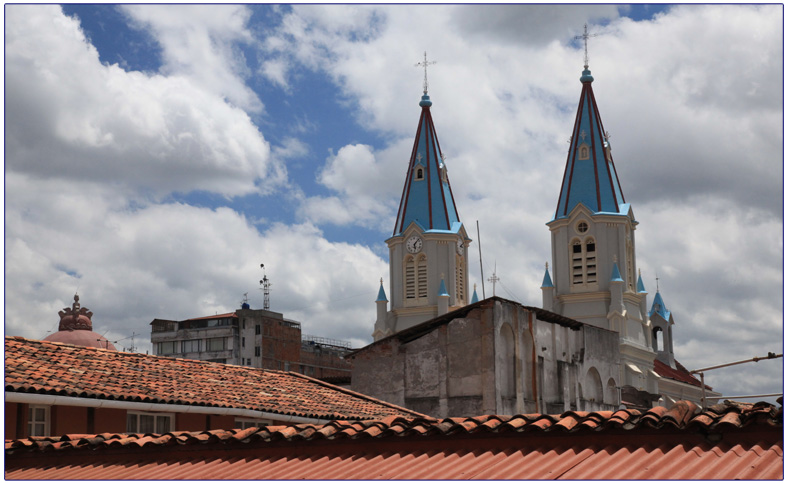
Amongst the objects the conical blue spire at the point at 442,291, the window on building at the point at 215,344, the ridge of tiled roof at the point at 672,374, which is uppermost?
the conical blue spire at the point at 442,291

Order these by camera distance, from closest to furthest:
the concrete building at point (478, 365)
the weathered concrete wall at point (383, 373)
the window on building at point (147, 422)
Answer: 1. the window on building at point (147, 422)
2. the concrete building at point (478, 365)
3. the weathered concrete wall at point (383, 373)

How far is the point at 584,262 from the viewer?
207 ft

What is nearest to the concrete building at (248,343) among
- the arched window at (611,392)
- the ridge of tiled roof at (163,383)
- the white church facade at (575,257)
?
the white church facade at (575,257)

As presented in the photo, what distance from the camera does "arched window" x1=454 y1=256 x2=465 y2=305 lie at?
67.1 meters

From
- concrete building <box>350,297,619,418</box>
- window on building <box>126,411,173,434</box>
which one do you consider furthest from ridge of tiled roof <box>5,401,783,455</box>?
concrete building <box>350,297,619,418</box>

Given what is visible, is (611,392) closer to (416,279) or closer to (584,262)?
(584,262)

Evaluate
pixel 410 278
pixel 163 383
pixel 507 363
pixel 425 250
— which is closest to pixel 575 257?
pixel 425 250

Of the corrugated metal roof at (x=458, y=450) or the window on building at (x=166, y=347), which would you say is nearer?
the corrugated metal roof at (x=458, y=450)

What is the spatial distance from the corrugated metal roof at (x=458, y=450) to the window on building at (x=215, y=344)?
63206mm

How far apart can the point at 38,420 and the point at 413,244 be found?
52294 millimetres

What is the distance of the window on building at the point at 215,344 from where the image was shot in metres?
75.2

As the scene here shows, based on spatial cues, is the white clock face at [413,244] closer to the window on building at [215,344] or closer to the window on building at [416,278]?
the window on building at [416,278]

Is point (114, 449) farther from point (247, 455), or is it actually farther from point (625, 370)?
point (625, 370)

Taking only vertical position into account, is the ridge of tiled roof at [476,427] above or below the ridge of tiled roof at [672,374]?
below
